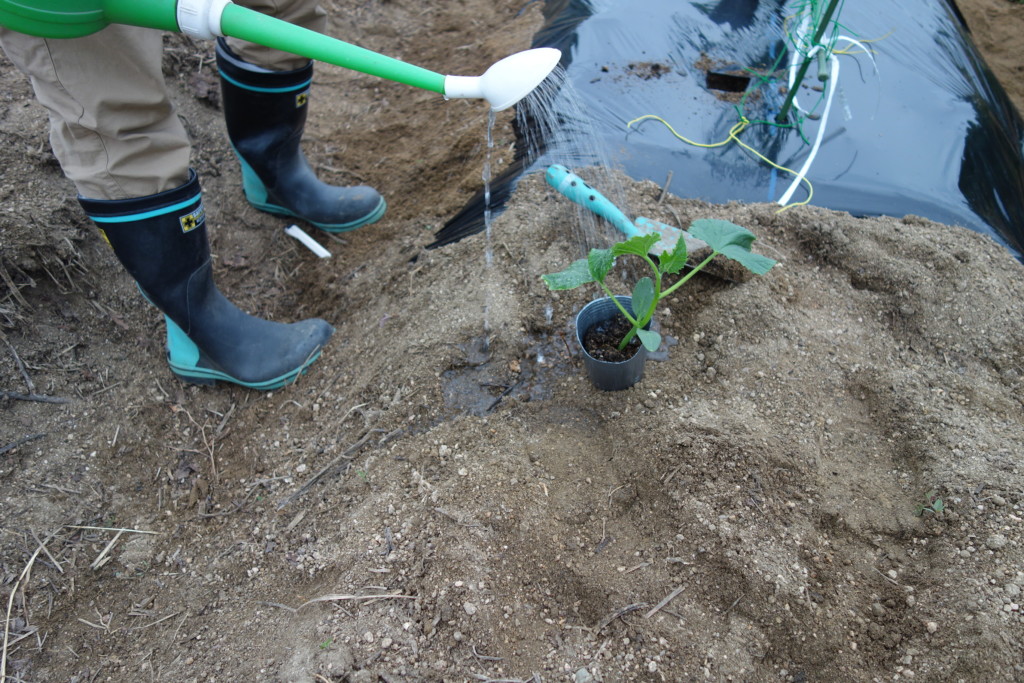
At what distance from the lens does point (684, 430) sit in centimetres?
132

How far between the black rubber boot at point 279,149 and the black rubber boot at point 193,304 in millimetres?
406

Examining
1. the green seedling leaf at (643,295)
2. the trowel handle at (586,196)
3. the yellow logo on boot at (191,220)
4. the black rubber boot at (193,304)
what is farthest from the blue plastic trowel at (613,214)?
the yellow logo on boot at (191,220)

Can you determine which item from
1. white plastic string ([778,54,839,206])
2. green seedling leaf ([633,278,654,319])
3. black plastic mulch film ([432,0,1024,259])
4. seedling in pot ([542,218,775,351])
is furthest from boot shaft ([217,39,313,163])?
white plastic string ([778,54,839,206])

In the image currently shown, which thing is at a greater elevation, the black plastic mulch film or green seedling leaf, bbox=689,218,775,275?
the black plastic mulch film

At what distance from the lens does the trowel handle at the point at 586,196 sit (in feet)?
5.27

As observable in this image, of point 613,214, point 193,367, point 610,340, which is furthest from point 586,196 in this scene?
point 193,367

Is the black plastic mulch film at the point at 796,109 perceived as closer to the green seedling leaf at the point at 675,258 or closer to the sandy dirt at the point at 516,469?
the sandy dirt at the point at 516,469

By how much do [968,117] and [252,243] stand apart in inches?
94.3

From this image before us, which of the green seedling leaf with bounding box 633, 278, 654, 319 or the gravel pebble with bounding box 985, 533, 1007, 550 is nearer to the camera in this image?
the gravel pebble with bounding box 985, 533, 1007, 550

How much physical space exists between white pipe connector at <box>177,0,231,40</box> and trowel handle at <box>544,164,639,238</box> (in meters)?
0.91

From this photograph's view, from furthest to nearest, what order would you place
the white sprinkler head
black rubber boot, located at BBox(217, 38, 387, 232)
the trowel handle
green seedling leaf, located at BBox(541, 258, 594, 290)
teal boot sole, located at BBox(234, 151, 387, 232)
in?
teal boot sole, located at BBox(234, 151, 387, 232) < black rubber boot, located at BBox(217, 38, 387, 232) < the trowel handle < green seedling leaf, located at BBox(541, 258, 594, 290) < the white sprinkler head

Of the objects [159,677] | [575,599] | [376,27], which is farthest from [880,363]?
[376,27]

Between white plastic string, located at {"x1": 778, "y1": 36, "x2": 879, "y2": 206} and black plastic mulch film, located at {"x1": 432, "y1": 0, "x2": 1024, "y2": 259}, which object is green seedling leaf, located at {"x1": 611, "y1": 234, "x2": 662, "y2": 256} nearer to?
black plastic mulch film, located at {"x1": 432, "y1": 0, "x2": 1024, "y2": 259}

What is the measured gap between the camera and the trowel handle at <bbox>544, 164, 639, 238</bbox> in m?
1.61
